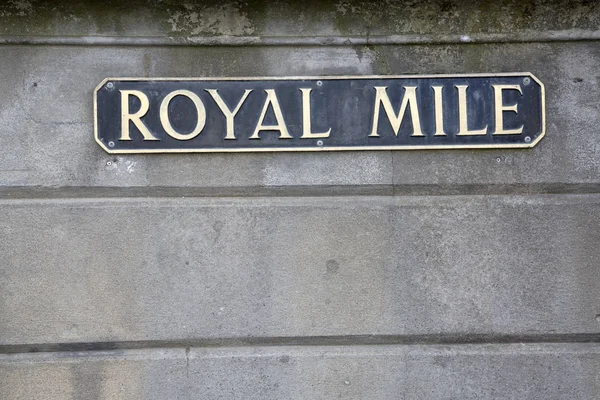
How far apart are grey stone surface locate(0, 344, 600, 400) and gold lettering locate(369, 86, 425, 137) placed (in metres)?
1.00

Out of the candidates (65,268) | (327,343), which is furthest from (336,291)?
(65,268)

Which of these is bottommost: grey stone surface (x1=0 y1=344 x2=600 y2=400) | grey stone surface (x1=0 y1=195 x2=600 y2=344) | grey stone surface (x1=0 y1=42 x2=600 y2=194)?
grey stone surface (x1=0 y1=344 x2=600 y2=400)

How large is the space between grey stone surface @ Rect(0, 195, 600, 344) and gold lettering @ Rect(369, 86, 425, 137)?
1.12 ft

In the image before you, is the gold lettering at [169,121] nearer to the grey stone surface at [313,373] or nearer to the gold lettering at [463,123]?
the grey stone surface at [313,373]

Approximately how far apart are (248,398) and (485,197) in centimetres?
141

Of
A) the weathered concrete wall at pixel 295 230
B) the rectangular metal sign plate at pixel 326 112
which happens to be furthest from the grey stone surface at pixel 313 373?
the rectangular metal sign plate at pixel 326 112

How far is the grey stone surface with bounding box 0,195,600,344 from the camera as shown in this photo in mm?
2965

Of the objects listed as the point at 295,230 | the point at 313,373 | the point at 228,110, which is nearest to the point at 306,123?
the point at 228,110

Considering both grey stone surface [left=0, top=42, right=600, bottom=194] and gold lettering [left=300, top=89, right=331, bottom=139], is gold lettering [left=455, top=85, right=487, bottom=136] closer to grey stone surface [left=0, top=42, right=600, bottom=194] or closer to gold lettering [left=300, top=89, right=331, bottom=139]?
grey stone surface [left=0, top=42, right=600, bottom=194]

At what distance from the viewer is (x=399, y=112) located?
302 cm

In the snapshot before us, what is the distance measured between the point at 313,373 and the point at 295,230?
0.65m

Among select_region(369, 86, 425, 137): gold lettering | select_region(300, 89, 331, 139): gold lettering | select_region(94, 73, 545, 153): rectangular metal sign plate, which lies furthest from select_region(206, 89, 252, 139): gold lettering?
select_region(369, 86, 425, 137): gold lettering

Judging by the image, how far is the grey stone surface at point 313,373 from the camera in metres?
2.95

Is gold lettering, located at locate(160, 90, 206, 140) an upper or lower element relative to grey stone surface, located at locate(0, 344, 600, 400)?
upper
